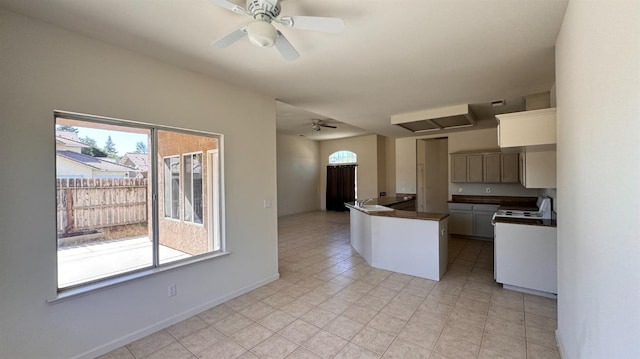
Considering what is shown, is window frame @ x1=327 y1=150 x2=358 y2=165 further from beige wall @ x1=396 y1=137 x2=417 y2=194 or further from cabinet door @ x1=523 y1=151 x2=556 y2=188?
cabinet door @ x1=523 y1=151 x2=556 y2=188

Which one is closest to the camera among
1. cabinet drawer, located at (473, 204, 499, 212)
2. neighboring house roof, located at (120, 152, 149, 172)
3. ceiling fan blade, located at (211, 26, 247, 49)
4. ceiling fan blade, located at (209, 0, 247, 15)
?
ceiling fan blade, located at (209, 0, 247, 15)

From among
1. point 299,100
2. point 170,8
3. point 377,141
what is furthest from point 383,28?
point 377,141

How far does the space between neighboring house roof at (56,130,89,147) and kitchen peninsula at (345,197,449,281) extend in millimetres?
3652

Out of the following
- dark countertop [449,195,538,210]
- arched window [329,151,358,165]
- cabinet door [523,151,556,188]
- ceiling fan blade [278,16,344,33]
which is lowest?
dark countertop [449,195,538,210]

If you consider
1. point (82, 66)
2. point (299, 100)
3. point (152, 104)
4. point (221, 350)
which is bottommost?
point (221, 350)

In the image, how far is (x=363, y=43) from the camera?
7.41ft

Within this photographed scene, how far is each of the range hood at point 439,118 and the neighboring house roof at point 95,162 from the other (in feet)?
14.0

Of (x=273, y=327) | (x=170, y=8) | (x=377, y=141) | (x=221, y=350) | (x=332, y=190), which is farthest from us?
(x=332, y=190)

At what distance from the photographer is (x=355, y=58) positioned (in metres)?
2.54

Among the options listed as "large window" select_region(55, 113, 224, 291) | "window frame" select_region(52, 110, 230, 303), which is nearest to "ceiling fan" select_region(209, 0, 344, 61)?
"window frame" select_region(52, 110, 230, 303)

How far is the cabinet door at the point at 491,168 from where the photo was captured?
563 cm

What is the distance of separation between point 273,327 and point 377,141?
8011mm

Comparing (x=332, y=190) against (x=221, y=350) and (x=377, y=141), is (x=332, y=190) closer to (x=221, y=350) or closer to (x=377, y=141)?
(x=377, y=141)

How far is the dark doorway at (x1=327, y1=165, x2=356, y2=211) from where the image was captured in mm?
9980
